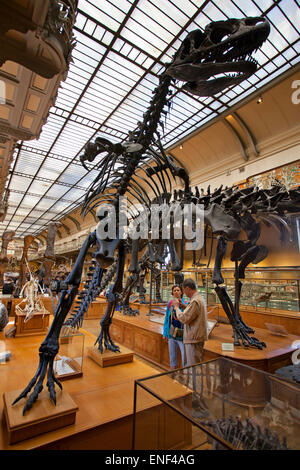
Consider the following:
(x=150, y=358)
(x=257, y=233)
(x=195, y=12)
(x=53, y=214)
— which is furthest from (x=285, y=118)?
(x=53, y=214)

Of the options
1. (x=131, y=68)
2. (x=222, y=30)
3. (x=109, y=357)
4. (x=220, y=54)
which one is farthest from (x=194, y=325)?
(x=131, y=68)

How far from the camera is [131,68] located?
374 inches

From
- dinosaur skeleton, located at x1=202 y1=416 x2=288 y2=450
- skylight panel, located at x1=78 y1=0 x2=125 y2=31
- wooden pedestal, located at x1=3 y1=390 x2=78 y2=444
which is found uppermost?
skylight panel, located at x1=78 y1=0 x2=125 y2=31

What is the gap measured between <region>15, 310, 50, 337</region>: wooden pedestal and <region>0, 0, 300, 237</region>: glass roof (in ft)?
14.2

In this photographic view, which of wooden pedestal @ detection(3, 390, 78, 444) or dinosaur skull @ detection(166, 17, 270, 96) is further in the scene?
dinosaur skull @ detection(166, 17, 270, 96)

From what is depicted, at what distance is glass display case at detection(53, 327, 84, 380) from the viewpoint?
10.2ft

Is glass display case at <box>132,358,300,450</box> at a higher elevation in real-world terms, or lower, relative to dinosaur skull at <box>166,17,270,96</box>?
lower

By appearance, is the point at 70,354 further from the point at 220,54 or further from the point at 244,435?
the point at 220,54

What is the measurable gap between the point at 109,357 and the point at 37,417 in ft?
5.41

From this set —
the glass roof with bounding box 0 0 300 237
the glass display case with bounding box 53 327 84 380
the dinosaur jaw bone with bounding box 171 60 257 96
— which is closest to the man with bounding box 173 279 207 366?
the glass display case with bounding box 53 327 84 380

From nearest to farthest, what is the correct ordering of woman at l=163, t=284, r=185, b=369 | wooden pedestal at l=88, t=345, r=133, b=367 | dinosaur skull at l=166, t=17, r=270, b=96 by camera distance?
dinosaur skull at l=166, t=17, r=270, b=96
wooden pedestal at l=88, t=345, r=133, b=367
woman at l=163, t=284, r=185, b=369

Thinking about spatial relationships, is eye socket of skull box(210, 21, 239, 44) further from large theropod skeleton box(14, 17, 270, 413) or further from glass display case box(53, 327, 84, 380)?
glass display case box(53, 327, 84, 380)
